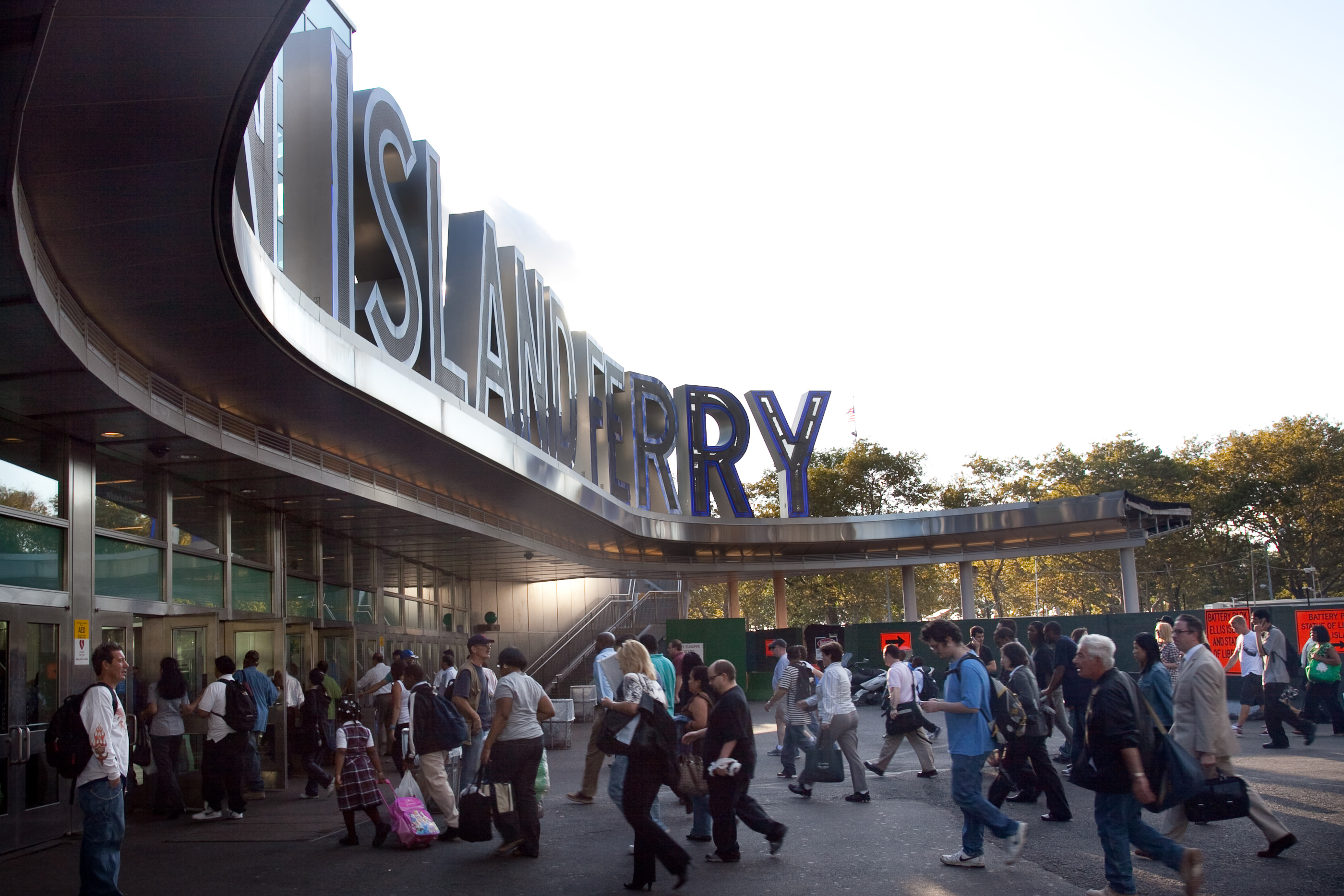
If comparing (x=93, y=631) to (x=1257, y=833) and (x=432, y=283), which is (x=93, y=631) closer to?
(x=432, y=283)

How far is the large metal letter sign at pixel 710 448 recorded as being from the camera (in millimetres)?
38344

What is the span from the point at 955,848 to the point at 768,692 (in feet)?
75.5

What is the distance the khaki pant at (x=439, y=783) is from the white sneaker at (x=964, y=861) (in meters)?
4.54

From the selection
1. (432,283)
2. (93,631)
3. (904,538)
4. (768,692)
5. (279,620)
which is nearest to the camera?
(93,631)

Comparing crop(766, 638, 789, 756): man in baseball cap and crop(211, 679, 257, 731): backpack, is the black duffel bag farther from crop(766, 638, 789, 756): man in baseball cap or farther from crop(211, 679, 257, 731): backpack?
crop(211, 679, 257, 731): backpack

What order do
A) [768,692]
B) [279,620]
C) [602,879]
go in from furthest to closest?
1. [768,692]
2. [279,620]
3. [602,879]

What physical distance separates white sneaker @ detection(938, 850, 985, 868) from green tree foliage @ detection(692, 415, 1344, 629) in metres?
44.6

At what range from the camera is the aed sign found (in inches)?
444

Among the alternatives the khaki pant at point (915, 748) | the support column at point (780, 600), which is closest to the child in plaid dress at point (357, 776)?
the khaki pant at point (915, 748)

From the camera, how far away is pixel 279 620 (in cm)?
1470

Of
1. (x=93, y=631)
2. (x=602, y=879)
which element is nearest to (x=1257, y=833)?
(x=602, y=879)

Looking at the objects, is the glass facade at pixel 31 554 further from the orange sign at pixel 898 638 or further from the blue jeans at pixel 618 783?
the orange sign at pixel 898 638

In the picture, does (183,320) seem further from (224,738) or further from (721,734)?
(721,734)

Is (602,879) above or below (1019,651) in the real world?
below
